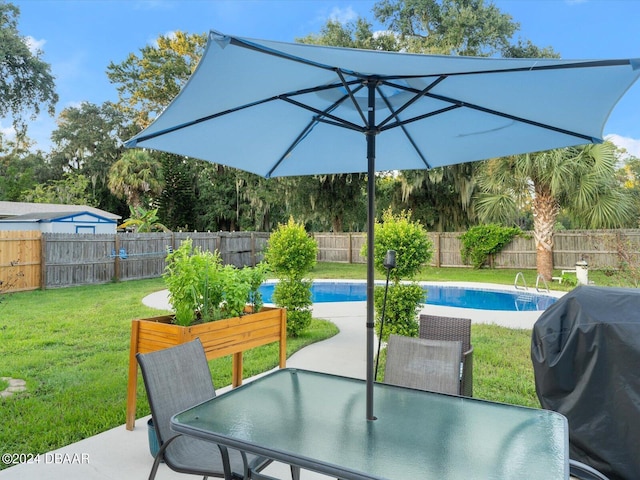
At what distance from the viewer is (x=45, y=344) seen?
5539mm

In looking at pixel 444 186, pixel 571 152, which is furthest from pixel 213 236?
pixel 571 152

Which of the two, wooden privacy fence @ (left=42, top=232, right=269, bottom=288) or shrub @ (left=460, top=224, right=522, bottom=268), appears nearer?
wooden privacy fence @ (left=42, top=232, right=269, bottom=288)

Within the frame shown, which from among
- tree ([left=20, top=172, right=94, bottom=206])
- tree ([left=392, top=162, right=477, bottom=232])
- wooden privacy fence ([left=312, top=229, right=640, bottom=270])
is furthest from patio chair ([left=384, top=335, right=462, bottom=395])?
tree ([left=20, top=172, right=94, bottom=206])

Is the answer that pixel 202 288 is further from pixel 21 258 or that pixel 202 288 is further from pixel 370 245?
pixel 21 258

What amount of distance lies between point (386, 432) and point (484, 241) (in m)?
14.8

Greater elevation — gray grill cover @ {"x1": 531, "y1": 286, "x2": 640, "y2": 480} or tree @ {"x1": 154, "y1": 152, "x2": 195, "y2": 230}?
tree @ {"x1": 154, "y1": 152, "x2": 195, "y2": 230}

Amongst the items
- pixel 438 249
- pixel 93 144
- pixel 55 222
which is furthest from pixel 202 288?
pixel 93 144

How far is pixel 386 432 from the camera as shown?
1.62 meters

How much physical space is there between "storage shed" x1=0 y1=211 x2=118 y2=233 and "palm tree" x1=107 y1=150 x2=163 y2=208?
2.66 m

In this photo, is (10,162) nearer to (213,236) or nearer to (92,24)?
(92,24)

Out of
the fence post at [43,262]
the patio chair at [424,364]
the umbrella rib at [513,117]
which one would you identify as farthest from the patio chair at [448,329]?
the fence post at [43,262]

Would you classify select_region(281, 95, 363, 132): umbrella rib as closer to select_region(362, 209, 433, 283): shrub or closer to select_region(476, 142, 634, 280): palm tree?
select_region(362, 209, 433, 283): shrub

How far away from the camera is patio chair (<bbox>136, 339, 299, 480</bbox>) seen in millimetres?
1800

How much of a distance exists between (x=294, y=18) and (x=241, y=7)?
2.87 m
